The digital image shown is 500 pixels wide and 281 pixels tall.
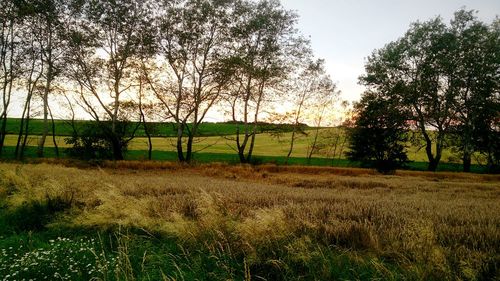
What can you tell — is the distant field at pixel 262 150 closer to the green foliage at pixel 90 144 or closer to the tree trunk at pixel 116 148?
the tree trunk at pixel 116 148

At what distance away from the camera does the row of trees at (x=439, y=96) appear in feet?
131

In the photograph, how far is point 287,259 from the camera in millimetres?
6484

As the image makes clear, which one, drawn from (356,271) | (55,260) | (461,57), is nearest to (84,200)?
(55,260)

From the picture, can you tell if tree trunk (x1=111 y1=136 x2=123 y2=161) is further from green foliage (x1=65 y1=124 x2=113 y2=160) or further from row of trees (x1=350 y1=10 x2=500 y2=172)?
row of trees (x1=350 y1=10 x2=500 y2=172)

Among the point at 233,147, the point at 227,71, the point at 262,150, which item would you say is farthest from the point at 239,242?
the point at 262,150

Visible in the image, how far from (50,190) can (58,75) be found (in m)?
27.5

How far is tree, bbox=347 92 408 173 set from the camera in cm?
4181

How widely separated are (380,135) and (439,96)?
7.85 meters

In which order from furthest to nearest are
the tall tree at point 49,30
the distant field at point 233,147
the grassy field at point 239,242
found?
the distant field at point 233,147 < the tall tree at point 49,30 < the grassy field at point 239,242

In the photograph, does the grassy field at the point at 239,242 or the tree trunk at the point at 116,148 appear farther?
the tree trunk at the point at 116,148

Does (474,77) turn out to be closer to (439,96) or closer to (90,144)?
(439,96)

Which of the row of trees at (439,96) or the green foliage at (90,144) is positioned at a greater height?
the row of trees at (439,96)

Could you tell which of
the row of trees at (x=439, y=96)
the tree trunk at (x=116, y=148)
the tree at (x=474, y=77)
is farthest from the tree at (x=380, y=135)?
the tree trunk at (x=116, y=148)

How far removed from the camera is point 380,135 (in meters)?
43.0
